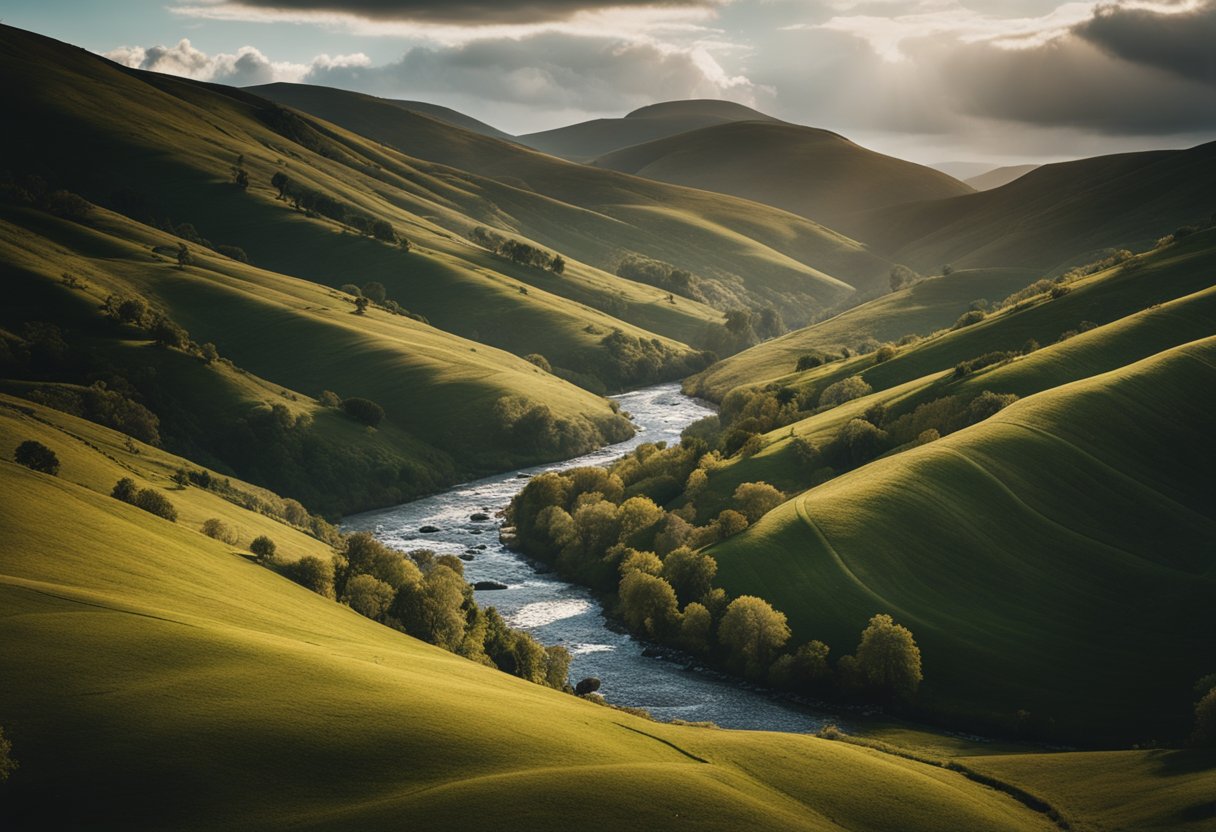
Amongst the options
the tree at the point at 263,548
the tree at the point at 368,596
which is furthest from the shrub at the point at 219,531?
the tree at the point at 368,596

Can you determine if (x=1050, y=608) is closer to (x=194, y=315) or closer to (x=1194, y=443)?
(x=1194, y=443)

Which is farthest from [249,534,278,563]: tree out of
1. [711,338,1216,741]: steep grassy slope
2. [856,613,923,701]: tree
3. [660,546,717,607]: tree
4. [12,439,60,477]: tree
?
[856,613,923,701]: tree

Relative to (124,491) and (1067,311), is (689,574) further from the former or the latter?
(1067,311)

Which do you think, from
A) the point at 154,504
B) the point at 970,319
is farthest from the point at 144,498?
the point at 970,319

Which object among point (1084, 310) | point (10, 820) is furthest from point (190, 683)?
point (1084, 310)

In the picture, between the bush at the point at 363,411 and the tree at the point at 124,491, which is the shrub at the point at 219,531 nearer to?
the tree at the point at 124,491

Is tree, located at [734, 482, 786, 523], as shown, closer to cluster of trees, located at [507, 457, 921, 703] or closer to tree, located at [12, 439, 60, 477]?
cluster of trees, located at [507, 457, 921, 703]
